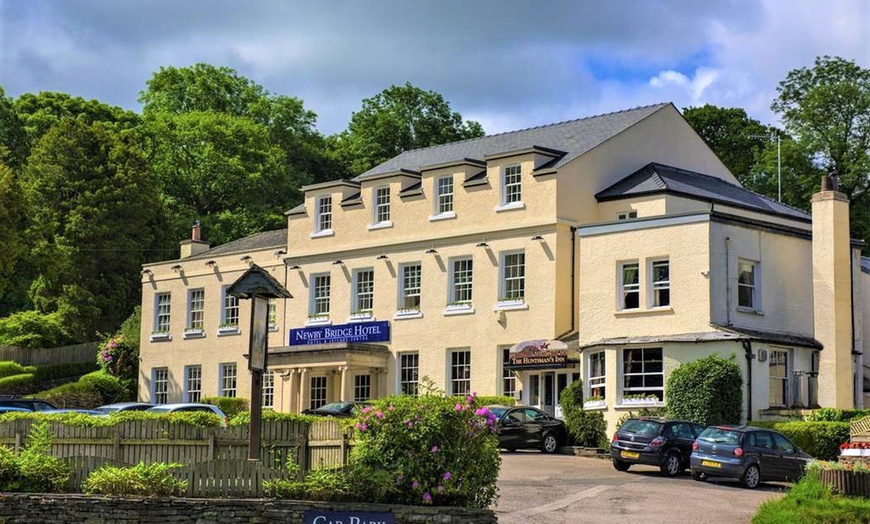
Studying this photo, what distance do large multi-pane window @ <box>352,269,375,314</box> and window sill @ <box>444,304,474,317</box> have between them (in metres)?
4.00

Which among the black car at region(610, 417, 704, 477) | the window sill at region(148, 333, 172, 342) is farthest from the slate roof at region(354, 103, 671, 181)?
the black car at region(610, 417, 704, 477)

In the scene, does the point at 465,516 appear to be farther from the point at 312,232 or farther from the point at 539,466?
the point at 312,232

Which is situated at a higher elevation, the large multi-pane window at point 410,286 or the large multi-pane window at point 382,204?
the large multi-pane window at point 382,204

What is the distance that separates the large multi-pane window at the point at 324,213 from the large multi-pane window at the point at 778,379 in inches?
814

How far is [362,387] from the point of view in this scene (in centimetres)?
5088

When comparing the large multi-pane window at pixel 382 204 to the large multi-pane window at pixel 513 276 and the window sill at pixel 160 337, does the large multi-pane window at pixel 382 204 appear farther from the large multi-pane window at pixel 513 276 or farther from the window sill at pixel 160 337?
the window sill at pixel 160 337

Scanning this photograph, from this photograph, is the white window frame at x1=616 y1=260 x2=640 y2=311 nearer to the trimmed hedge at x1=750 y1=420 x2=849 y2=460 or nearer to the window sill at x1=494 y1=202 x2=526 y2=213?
the window sill at x1=494 y1=202 x2=526 y2=213

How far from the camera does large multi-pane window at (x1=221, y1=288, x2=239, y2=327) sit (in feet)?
187

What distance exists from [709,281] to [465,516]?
2026 centimetres

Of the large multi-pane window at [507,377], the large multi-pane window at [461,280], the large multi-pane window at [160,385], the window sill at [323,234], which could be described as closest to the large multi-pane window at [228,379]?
the large multi-pane window at [160,385]

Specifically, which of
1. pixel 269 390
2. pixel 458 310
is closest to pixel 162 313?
pixel 269 390

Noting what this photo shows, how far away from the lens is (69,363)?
66.1 m

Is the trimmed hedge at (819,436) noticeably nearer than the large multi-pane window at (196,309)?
Yes

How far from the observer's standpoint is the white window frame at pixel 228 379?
185ft
